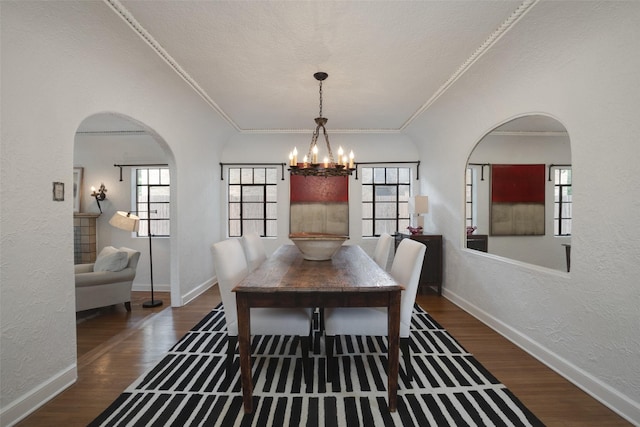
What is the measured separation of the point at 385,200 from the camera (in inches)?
202

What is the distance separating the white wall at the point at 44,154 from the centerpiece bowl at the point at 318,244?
5.27ft

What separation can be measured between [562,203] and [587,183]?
392mm

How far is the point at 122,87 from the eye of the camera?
240 centimetres

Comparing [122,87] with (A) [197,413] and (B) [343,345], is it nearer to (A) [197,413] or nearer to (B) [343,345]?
(A) [197,413]

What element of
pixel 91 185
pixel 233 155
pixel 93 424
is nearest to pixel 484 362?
pixel 93 424

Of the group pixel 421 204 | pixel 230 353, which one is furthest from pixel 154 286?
pixel 421 204

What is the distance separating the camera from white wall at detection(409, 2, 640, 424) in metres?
1.63

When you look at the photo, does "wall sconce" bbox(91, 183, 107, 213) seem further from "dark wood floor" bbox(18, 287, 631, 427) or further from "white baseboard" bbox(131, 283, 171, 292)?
"dark wood floor" bbox(18, 287, 631, 427)

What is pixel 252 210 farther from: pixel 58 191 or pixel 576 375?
A: pixel 576 375

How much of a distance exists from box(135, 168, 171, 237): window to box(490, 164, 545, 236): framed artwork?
465cm

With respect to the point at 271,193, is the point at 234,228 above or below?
below

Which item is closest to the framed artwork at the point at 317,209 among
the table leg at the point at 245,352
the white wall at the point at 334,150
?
the white wall at the point at 334,150

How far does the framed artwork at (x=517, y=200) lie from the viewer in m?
2.57

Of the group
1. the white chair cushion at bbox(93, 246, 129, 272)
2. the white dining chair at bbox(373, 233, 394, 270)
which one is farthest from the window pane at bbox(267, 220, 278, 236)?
the white dining chair at bbox(373, 233, 394, 270)
